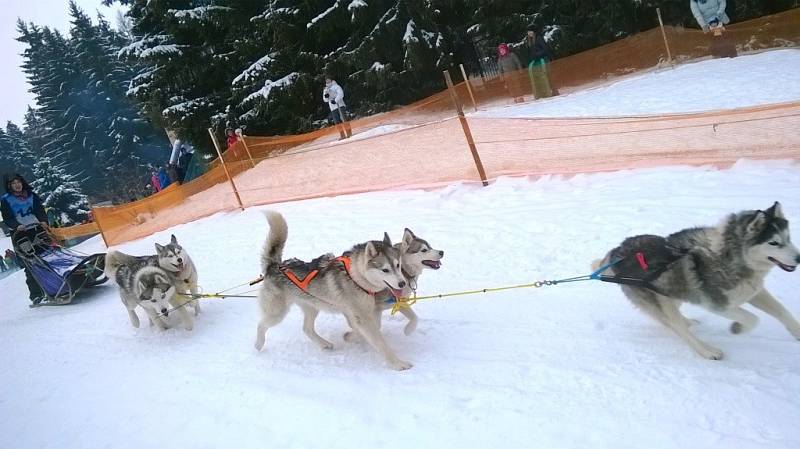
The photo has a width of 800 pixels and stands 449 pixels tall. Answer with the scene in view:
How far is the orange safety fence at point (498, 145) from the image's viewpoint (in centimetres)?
606

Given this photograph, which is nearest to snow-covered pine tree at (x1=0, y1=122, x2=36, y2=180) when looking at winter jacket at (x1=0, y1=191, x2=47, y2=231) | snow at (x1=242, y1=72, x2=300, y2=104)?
snow at (x1=242, y1=72, x2=300, y2=104)

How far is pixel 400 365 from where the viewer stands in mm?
3771

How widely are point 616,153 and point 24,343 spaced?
813 centimetres

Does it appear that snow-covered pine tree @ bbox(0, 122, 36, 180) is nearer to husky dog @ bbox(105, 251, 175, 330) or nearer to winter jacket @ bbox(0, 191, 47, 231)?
winter jacket @ bbox(0, 191, 47, 231)

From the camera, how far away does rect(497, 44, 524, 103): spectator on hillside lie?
13.1m

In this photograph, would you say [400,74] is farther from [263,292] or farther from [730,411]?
[730,411]

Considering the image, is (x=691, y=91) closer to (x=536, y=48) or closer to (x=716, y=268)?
(x=536, y=48)

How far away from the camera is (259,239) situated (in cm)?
864

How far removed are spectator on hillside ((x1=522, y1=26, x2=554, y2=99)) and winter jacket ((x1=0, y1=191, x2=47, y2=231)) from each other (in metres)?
10.6

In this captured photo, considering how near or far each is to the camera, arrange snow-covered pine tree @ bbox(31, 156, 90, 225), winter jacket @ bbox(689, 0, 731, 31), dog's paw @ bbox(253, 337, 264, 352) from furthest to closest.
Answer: snow-covered pine tree @ bbox(31, 156, 90, 225), winter jacket @ bbox(689, 0, 731, 31), dog's paw @ bbox(253, 337, 264, 352)

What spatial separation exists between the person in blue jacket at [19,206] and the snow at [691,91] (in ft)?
29.3

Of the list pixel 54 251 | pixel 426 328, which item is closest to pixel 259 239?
pixel 54 251

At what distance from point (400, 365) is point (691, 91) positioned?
8268mm

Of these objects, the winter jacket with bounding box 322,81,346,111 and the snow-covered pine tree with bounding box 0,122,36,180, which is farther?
the snow-covered pine tree with bounding box 0,122,36,180
